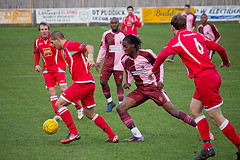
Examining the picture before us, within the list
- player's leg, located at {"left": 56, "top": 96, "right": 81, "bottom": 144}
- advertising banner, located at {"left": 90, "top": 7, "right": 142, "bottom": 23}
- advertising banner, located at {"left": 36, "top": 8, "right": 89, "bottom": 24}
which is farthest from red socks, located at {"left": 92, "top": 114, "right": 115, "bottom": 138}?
advertising banner, located at {"left": 36, "top": 8, "right": 89, "bottom": 24}

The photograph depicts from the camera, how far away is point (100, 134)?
7309 mm

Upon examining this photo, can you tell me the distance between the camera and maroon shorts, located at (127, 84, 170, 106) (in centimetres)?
666

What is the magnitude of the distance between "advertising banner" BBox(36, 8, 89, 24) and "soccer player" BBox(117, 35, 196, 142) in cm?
2546

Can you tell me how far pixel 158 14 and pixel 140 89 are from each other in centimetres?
2633

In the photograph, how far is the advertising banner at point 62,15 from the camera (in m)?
31.3

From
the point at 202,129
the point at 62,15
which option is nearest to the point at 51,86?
the point at 202,129

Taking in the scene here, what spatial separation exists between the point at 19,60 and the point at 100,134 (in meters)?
11.1

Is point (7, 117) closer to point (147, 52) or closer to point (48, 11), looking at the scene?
point (147, 52)

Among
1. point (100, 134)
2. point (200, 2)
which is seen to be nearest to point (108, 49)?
point (100, 134)

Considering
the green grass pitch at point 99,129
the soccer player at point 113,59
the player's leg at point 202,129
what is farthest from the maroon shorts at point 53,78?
the player's leg at point 202,129

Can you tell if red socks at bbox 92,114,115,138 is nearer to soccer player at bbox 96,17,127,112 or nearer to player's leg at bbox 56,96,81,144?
player's leg at bbox 56,96,81,144

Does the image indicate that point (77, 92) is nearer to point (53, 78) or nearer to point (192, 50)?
point (192, 50)

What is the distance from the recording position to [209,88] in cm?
547

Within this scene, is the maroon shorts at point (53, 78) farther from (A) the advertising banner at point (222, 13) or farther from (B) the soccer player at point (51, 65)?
(A) the advertising banner at point (222, 13)
